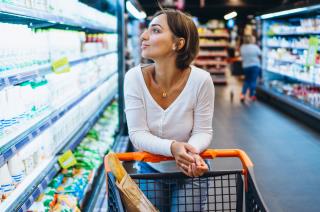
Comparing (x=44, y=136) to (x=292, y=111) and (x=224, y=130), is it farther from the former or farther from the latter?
(x=292, y=111)

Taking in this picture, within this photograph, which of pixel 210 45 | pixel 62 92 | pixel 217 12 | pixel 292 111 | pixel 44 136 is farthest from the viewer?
pixel 217 12

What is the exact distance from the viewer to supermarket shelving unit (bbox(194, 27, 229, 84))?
14.7m

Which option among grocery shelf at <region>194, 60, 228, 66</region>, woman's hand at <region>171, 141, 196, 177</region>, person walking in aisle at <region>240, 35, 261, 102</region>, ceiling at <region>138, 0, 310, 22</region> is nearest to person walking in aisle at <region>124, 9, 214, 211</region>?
woman's hand at <region>171, 141, 196, 177</region>

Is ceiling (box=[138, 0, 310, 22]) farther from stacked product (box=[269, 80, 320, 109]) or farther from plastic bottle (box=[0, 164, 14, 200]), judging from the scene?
plastic bottle (box=[0, 164, 14, 200])

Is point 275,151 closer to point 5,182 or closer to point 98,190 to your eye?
point 98,190

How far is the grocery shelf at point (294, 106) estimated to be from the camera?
23.9ft

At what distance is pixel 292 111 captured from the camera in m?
8.66

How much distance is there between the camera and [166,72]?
2029 mm

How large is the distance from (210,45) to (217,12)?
71.8 inches

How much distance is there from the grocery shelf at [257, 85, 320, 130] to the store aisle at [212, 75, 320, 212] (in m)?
0.18

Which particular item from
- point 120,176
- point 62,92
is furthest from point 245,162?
point 62,92

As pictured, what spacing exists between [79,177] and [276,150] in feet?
10.7

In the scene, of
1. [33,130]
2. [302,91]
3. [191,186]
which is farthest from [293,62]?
[191,186]

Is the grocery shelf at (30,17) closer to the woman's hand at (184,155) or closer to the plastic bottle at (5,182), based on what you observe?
the plastic bottle at (5,182)
